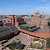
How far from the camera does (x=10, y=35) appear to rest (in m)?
19.4

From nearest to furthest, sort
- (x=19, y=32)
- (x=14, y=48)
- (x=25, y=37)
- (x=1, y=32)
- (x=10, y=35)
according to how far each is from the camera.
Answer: (x=14, y=48) → (x=1, y=32) → (x=10, y=35) → (x=25, y=37) → (x=19, y=32)

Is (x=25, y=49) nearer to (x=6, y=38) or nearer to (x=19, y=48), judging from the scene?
(x=19, y=48)

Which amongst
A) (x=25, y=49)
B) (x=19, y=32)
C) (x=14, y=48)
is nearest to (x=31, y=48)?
(x=25, y=49)

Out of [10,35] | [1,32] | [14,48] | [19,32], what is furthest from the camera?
[19,32]

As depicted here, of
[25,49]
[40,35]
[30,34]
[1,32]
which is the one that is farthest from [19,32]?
[25,49]

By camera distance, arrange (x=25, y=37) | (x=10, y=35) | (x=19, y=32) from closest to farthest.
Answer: (x=10, y=35), (x=25, y=37), (x=19, y=32)

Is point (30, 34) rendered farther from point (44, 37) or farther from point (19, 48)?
point (19, 48)

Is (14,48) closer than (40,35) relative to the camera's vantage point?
Yes

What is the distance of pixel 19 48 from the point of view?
14977mm

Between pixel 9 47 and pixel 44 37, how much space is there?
761 centimetres

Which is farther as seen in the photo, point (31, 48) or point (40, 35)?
point (40, 35)

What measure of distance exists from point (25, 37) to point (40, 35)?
2478 millimetres

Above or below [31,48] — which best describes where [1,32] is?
above

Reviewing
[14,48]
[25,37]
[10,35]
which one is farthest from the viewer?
[25,37]
